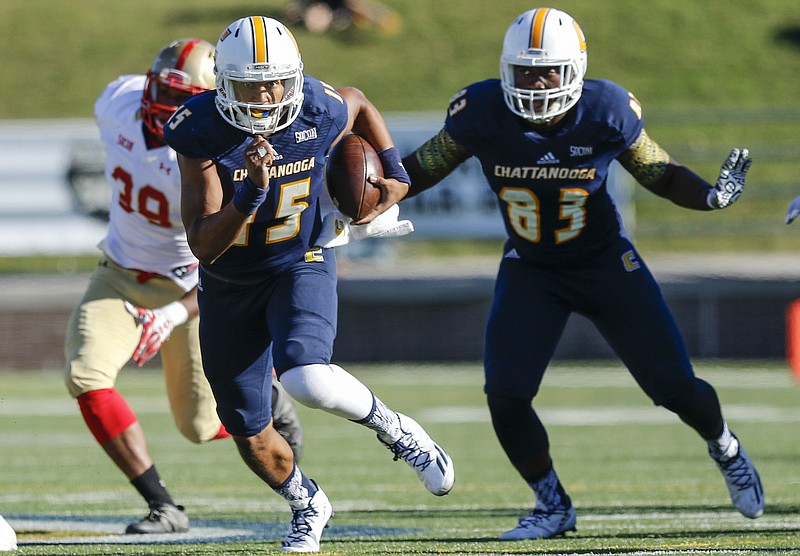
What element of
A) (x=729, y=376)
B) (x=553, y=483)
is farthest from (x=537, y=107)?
(x=729, y=376)

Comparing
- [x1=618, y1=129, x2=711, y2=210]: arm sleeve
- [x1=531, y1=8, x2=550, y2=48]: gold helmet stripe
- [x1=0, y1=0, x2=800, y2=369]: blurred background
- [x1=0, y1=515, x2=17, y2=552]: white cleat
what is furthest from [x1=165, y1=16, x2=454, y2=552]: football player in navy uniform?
[x1=0, y1=0, x2=800, y2=369]: blurred background

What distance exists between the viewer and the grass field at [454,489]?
422 centimetres

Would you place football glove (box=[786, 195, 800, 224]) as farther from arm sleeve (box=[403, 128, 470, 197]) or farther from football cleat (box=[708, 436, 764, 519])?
arm sleeve (box=[403, 128, 470, 197])

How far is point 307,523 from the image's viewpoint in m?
4.09

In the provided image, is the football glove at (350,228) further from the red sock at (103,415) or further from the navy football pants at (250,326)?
the red sock at (103,415)

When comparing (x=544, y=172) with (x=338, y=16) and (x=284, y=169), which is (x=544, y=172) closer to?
(x=284, y=169)

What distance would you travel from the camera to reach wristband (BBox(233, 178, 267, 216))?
364 centimetres

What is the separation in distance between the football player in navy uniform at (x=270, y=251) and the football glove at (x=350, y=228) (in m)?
0.03

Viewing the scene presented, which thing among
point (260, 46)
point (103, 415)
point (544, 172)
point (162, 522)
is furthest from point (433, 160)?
point (162, 522)

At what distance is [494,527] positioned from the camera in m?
4.59

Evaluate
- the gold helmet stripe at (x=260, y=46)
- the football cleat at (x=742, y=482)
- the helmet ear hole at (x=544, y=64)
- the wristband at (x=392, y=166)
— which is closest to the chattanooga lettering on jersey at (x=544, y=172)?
the helmet ear hole at (x=544, y=64)

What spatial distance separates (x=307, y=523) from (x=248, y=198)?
106 cm

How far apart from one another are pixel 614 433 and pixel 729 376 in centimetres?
342

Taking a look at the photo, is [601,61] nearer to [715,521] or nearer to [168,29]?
[168,29]
